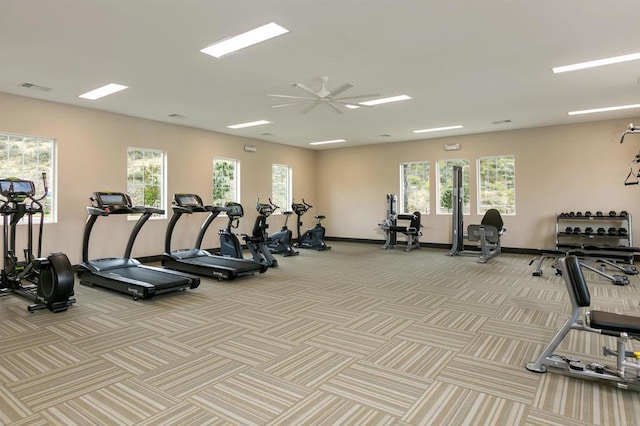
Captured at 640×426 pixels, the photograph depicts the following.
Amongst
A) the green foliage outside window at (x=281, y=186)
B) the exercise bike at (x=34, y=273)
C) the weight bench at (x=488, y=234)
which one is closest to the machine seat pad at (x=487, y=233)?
the weight bench at (x=488, y=234)

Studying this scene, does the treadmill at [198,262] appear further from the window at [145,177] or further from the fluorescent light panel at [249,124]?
the fluorescent light panel at [249,124]

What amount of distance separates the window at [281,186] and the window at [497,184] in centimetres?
525

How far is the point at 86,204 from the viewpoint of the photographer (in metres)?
6.95

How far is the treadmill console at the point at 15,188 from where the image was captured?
4828 millimetres

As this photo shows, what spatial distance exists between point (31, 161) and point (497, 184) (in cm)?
959

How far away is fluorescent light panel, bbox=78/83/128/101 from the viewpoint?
571 centimetres

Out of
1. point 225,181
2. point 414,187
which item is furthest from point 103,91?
point 414,187

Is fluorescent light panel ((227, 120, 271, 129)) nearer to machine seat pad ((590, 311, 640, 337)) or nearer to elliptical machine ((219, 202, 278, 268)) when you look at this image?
elliptical machine ((219, 202, 278, 268))

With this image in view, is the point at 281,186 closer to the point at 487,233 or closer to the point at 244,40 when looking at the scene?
the point at 487,233

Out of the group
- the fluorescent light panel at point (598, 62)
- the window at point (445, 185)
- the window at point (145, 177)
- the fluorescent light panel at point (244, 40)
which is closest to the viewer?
the fluorescent light panel at point (244, 40)

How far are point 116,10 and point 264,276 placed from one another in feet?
14.1

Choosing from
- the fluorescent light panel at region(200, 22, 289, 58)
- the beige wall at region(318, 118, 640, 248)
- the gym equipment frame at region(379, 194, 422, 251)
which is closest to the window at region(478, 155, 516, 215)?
the beige wall at region(318, 118, 640, 248)

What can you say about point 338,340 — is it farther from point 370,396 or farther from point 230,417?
point 230,417

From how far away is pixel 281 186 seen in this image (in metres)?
11.3
